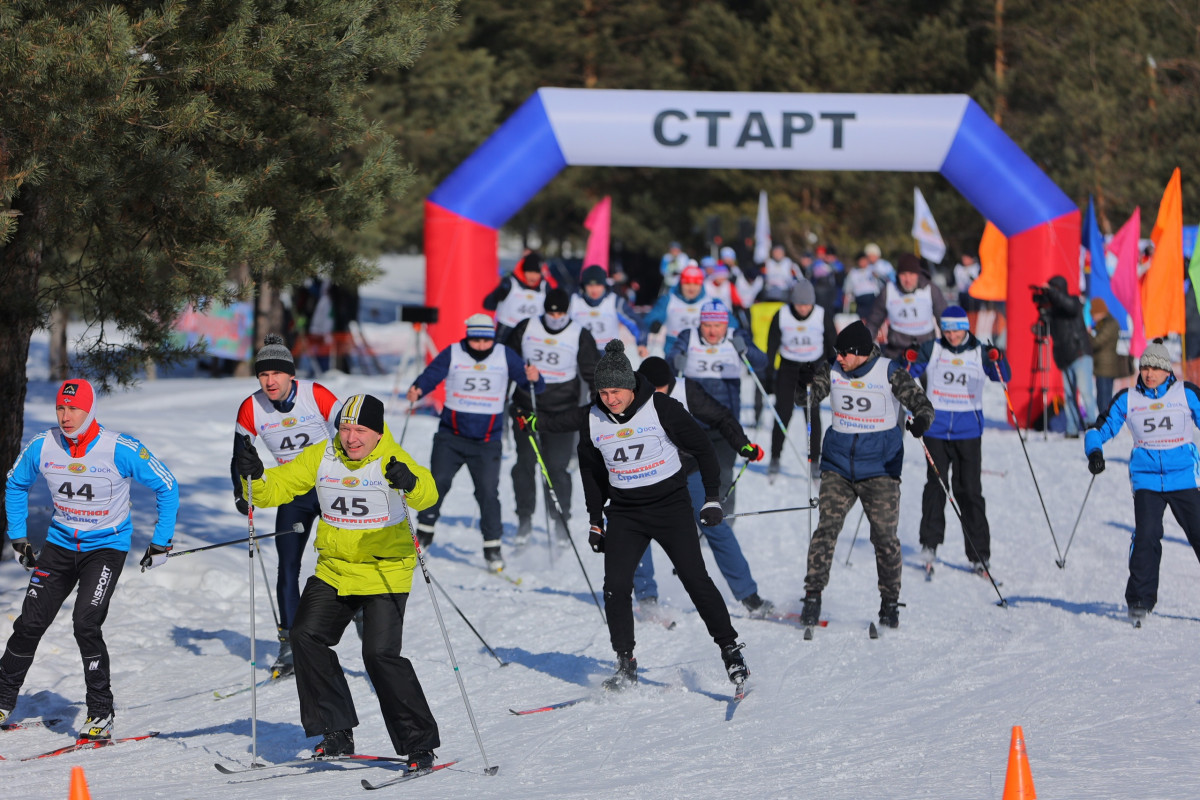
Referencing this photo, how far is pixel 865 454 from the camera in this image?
310 inches

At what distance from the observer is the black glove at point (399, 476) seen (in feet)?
18.3

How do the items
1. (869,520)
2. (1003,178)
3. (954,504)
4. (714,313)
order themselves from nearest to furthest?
(869,520), (954,504), (714,313), (1003,178)

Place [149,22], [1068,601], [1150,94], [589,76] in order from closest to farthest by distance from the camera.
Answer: [149,22], [1068,601], [1150,94], [589,76]

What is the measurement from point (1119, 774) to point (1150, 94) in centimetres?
2702

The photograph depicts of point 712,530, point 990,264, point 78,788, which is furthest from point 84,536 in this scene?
point 990,264

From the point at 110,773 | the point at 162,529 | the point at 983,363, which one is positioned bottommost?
the point at 110,773

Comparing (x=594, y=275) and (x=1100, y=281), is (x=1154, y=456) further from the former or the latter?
(x=1100, y=281)

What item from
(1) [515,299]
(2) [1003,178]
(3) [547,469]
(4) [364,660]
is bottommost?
(4) [364,660]

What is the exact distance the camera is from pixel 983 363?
31.0 ft

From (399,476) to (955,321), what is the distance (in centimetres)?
523

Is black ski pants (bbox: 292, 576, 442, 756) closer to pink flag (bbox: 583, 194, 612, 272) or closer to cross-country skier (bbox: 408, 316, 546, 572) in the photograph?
cross-country skier (bbox: 408, 316, 546, 572)

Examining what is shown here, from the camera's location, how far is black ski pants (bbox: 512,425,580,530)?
32.9ft

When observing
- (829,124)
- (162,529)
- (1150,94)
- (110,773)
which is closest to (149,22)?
(162,529)

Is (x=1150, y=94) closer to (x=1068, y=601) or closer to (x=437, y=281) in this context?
(x=437, y=281)
